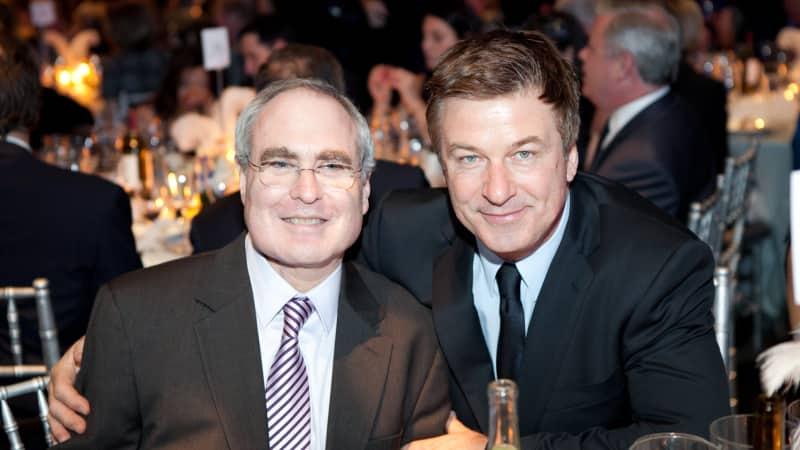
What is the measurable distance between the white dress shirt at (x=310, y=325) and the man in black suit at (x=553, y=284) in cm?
24

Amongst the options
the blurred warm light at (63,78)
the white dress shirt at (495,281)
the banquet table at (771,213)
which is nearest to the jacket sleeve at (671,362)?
the white dress shirt at (495,281)

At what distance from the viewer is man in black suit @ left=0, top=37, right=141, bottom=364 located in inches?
125

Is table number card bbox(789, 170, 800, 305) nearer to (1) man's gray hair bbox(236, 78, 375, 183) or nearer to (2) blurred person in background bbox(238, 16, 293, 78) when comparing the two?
(1) man's gray hair bbox(236, 78, 375, 183)

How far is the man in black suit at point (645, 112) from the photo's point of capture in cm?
398

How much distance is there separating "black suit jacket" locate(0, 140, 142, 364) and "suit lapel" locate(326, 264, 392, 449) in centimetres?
131

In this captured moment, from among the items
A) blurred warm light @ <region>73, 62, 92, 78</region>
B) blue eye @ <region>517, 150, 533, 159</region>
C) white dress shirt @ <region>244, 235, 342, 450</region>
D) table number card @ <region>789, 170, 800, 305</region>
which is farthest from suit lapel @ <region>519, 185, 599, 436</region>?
blurred warm light @ <region>73, 62, 92, 78</region>

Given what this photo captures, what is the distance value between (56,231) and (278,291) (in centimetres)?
134

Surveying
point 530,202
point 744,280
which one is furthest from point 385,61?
point 530,202

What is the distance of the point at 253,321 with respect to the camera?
2090 mm

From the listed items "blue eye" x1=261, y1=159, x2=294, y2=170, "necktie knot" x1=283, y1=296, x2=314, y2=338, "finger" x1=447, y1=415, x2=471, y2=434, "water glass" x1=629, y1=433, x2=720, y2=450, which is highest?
"blue eye" x1=261, y1=159, x2=294, y2=170

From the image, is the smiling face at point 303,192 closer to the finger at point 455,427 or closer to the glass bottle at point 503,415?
the finger at point 455,427

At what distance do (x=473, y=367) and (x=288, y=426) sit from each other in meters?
0.44

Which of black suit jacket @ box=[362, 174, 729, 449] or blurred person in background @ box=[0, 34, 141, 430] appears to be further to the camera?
blurred person in background @ box=[0, 34, 141, 430]

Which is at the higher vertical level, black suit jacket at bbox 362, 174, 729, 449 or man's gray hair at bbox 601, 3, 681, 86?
man's gray hair at bbox 601, 3, 681, 86
